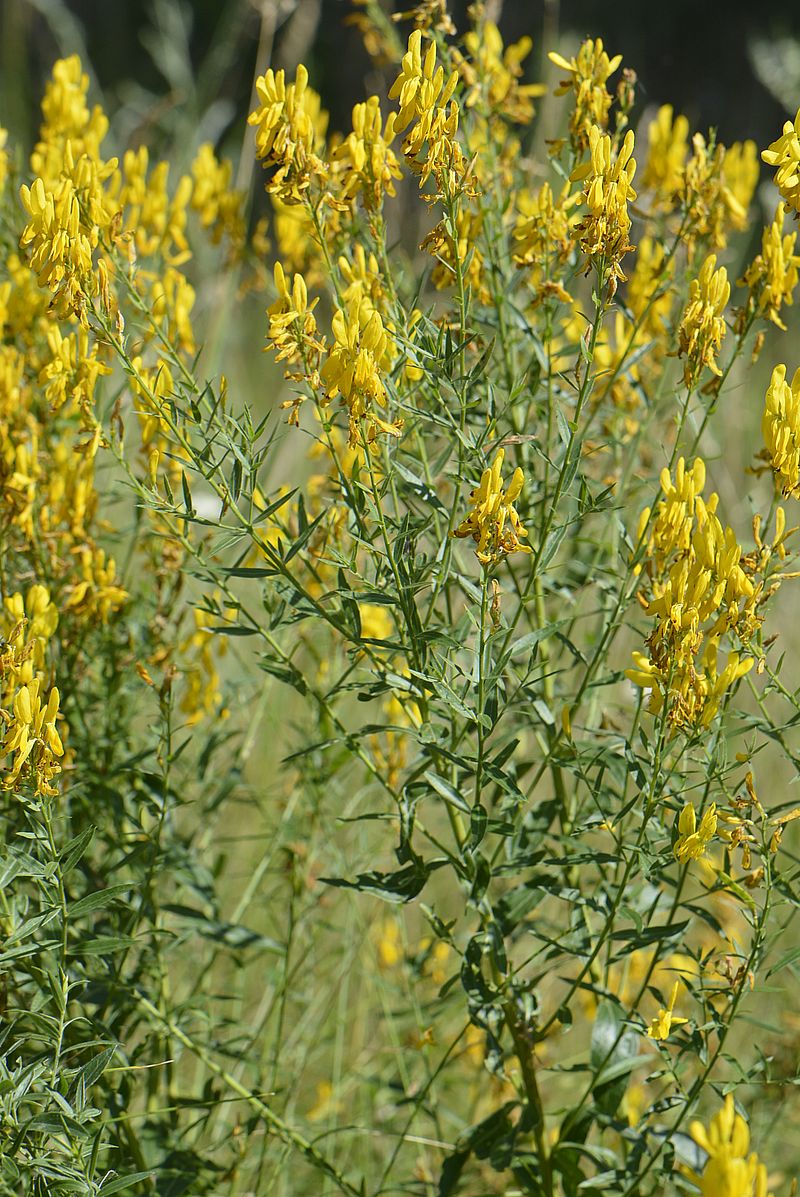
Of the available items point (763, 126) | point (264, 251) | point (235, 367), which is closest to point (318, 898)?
point (264, 251)

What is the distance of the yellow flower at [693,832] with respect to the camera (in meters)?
1.29

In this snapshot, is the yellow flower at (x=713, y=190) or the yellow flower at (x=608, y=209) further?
the yellow flower at (x=713, y=190)

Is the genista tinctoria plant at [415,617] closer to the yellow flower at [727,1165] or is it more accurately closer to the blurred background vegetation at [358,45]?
the yellow flower at [727,1165]

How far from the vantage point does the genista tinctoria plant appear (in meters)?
1.36

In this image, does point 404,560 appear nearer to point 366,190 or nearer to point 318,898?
point 366,190

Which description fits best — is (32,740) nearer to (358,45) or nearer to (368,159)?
(368,159)

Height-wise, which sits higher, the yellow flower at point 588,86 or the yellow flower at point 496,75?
the yellow flower at point 496,75

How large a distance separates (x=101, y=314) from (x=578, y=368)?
1.69ft

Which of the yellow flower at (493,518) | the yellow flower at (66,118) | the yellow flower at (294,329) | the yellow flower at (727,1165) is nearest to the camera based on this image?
the yellow flower at (727,1165)

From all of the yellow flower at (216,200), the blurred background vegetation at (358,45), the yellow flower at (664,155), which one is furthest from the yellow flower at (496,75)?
the blurred background vegetation at (358,45)

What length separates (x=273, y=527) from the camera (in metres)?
1.71

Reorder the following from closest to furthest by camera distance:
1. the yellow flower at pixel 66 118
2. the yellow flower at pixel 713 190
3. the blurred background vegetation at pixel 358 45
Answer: the yellow flower at pixel 713 190
the yellow flower at pixel 66 118
the blurred background vegetation at pixel 358 45

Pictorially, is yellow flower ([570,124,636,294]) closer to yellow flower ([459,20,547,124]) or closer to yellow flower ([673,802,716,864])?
yellow flower ([673,802,716,864])

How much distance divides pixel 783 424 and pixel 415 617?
44 cm
